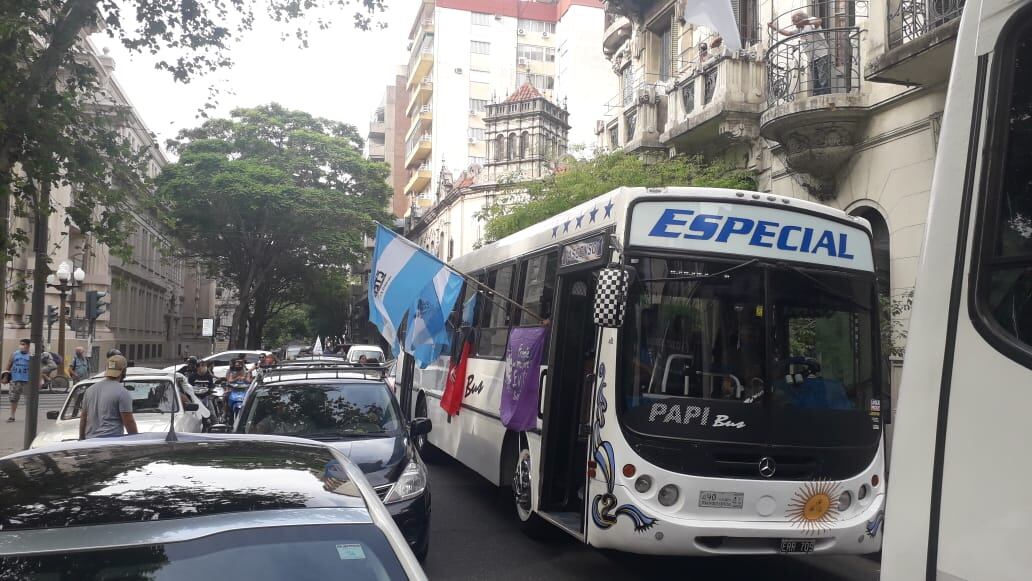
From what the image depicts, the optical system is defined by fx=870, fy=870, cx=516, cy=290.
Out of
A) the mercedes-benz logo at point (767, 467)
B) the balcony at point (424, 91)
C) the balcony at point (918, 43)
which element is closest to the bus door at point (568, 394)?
the mercedes-benz logo at point (767, 467)

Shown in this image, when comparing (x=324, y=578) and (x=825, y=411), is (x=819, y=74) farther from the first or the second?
(x=324, y=578)

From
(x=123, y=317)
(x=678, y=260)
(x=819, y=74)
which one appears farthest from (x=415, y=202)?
(x=678, y=260)

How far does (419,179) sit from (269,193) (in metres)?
28.5

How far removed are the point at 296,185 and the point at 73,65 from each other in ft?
110

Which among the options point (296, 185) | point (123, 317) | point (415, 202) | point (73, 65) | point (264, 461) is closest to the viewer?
point (264, 461)

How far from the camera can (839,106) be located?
15586 mm

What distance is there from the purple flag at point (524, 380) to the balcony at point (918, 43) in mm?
7650

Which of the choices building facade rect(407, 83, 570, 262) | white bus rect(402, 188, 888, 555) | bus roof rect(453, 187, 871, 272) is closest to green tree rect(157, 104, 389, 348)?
building facade rect(407, 83, 570, 262)

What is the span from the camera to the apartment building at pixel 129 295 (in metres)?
30.3

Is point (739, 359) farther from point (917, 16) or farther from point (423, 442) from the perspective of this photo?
point (917, 16)

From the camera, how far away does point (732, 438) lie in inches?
268

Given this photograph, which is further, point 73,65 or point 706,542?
point 73,65

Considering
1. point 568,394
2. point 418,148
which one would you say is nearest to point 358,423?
point 568,394

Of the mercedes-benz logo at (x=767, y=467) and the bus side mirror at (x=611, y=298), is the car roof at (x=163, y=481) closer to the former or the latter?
the bus side mirror at (x=611, y=298)
